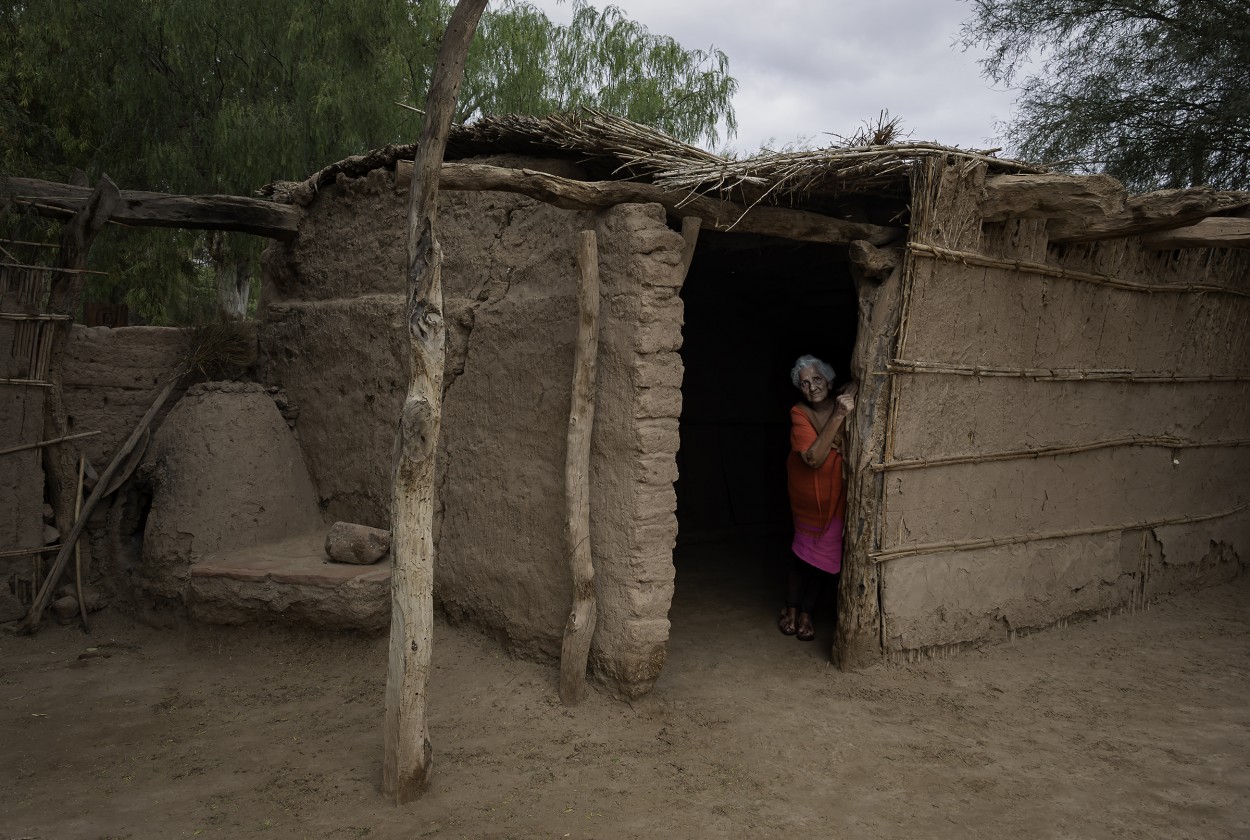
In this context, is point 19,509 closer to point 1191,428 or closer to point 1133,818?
point 1133,818

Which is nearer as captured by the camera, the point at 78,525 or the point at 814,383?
the point at 814,383

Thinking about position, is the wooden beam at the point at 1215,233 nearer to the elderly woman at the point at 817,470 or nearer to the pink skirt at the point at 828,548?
the elderly woman at the point at 817,470

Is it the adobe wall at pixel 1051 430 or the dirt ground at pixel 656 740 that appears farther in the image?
the adobe wall at pixel 1051 430

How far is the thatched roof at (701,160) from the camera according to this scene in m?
4.11

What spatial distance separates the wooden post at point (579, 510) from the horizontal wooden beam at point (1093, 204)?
2.02 metres

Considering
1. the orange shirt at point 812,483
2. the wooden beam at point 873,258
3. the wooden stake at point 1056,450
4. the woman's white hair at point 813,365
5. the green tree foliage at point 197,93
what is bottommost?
the orange shirt at point 812,483

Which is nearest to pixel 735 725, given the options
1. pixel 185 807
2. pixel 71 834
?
pixel 185 807

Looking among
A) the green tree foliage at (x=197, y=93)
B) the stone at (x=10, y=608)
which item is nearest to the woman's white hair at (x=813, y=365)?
the stone at (x=10, y=608)

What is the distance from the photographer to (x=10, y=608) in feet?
17.5

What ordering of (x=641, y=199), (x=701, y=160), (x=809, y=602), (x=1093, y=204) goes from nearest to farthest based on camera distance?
(x=641, y=199)
(x=701, y=160)
(x=1093, y=204)
(x=809, y=602)

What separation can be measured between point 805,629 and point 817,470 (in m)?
0.90

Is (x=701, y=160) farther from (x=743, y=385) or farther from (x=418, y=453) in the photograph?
(x=743, y=385)

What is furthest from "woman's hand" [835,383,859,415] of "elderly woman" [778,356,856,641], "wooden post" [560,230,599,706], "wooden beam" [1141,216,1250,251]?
"wooden beam" [1141,216,1250,251]

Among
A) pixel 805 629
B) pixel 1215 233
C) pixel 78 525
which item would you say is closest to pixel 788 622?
pixel 805 629
